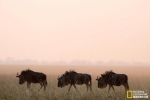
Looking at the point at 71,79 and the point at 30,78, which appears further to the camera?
the point at 30,78

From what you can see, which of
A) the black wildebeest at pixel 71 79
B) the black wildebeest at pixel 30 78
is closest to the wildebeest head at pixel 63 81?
the black wildebeest at pixel 71 79

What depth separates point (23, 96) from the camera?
13.5 meters

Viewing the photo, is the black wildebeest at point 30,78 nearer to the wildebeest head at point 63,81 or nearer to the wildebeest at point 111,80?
the wildebeest head at point 63,81

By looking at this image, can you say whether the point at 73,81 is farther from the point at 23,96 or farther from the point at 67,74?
the point at 23,96

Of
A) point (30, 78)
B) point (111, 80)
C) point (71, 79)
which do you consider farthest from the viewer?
point (30, 78)

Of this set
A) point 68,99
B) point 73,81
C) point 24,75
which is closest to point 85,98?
point 68,99

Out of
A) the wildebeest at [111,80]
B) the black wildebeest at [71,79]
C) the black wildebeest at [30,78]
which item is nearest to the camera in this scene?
the wildebeest at [111,80]

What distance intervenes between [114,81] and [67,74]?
3.02 meters

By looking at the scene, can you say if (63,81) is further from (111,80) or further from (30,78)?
(111,80)

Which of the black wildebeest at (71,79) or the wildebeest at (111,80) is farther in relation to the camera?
the black wildebeest at (71,79)

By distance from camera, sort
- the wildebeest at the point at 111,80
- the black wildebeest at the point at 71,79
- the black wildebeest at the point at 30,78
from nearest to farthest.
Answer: the wildebeest at the point at 111,80 → the black wildebeest at the point at 71,79 → the black wildebeest at the point at 30,78

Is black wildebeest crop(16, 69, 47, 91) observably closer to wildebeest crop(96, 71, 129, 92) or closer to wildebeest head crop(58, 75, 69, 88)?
wildebeest head crop(58, 75, 69, 88)

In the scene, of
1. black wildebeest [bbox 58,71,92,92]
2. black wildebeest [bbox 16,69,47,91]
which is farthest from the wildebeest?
black wildebeest [bbox 16,69,47,91]

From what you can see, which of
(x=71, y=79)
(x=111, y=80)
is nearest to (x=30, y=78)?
(x=71, y=79)
